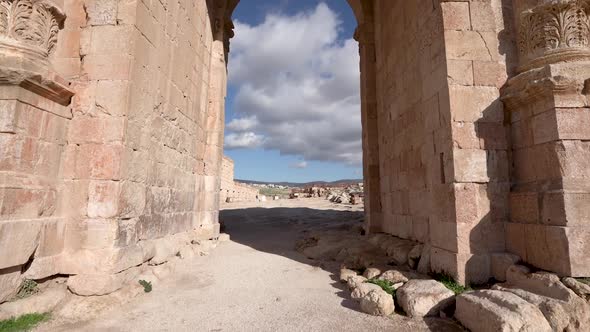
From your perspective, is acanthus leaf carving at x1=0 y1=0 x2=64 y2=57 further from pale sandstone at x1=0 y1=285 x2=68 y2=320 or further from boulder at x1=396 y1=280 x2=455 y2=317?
boulder at x1=396 y1=280 x2=455 y2=317

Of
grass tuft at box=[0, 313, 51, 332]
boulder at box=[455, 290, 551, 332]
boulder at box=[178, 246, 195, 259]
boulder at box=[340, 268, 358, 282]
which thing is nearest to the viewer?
boulder at box=[455, 290, 551, 332]

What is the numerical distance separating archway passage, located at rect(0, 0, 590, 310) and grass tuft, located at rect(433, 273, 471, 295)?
99mm

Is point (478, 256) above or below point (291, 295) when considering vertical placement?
above

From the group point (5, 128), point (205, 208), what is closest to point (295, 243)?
point (205, 208)

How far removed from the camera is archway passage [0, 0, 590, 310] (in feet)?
11.1

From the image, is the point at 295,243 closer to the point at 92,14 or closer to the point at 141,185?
the point at 141,185

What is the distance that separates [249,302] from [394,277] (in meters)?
1.91

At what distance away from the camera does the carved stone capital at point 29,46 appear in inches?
132

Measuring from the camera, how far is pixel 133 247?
4359 millimetres

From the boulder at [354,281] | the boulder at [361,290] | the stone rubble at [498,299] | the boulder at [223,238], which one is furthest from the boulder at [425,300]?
the boulder at [223,238]

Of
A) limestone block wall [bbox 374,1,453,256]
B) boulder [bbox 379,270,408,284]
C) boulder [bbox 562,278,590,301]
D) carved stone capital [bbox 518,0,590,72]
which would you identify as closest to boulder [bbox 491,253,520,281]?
boulder [bbox 562,278,590,301]

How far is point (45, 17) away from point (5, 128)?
1.50m

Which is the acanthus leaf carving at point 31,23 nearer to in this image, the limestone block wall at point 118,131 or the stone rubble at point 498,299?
the limestone block wall at point 118,131

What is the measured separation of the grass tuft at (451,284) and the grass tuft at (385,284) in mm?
618
